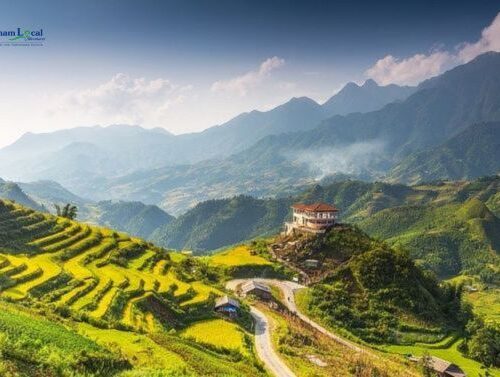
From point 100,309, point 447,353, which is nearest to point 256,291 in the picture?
point 447,353

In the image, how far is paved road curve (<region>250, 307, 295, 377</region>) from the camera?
1815 inches

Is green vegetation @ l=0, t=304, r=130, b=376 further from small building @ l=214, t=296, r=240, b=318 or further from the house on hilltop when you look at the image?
the house on hilltop

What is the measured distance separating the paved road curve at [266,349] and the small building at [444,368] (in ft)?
71.3

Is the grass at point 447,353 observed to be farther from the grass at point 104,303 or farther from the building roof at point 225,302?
the grass at point 104,303

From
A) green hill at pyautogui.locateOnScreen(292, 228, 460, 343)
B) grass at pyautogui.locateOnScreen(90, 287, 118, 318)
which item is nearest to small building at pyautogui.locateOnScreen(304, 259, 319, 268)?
green hill at pyautogui.locateOnScreen(292, 228, 460, 343)

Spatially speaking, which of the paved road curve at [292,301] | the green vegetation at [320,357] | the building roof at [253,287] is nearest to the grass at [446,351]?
the paved road curve at [292,301]

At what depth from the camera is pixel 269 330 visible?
5966cm

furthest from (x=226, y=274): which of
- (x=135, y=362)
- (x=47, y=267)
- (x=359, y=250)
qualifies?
(x=135, y=362)

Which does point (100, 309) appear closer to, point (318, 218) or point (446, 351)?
point (446, 351)

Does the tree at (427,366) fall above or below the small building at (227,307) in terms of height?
below

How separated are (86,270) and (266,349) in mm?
23565

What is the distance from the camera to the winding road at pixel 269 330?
4719cm

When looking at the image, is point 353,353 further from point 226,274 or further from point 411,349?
point 226,274

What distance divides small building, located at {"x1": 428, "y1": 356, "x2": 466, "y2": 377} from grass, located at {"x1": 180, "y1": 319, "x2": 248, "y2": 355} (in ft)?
85.3
